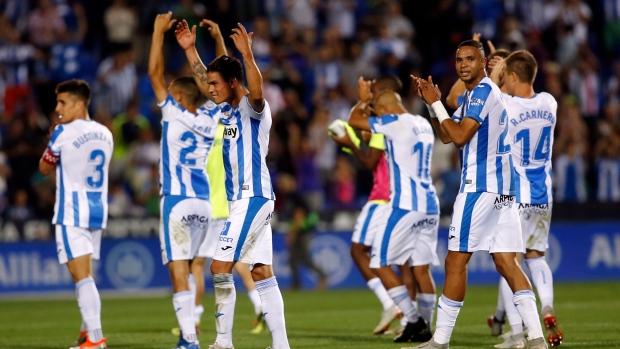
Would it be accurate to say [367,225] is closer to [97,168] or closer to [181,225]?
[181,225]

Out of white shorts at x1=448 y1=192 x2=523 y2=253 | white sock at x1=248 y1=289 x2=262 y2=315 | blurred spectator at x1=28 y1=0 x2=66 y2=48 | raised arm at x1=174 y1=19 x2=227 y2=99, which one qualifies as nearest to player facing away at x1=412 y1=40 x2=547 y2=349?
white shorts at x1=448 y1=192 x2=523 y2=253

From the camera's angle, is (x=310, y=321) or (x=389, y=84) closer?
(x=389, y=84)

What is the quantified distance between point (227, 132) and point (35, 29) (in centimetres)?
1671

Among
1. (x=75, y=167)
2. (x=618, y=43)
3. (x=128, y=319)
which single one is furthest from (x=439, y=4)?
(x=75, y=167)

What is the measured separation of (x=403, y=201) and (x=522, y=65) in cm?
208

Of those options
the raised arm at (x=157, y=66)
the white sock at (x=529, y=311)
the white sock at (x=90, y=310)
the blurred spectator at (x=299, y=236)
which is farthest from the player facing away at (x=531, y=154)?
the blurred spectator at (x=299, y=236)

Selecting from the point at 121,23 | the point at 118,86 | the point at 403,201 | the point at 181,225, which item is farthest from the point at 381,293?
the point at 121,23

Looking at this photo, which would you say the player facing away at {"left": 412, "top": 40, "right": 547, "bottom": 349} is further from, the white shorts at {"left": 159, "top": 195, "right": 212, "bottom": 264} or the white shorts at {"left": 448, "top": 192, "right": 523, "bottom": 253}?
the white shorts at {"left": 159, "top": 195, "right": 212, "bottom": 264}

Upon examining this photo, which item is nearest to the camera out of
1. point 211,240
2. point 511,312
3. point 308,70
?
point 511,312

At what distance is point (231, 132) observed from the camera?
973 cm

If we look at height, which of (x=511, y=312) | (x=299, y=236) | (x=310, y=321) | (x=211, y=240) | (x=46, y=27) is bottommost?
(x=310, y=321)

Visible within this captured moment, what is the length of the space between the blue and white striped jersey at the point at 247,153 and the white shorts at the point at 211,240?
2820 mm

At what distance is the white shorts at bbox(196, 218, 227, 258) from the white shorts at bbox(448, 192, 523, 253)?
369 cm

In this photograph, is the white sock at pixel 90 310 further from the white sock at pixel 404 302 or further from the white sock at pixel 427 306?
the white sock at pixel 427 306
